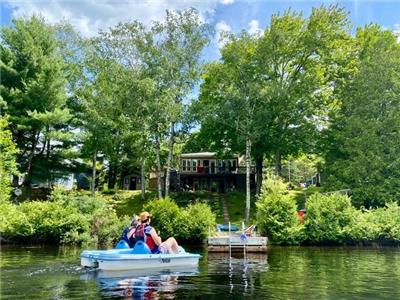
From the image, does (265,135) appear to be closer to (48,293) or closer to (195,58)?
(195,58)

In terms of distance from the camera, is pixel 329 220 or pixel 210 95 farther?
pixel 210 95

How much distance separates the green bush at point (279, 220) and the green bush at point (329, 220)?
2.81ft

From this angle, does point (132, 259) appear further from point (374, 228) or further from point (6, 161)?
point (374, 228)

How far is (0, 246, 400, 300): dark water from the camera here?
1397 centimetres

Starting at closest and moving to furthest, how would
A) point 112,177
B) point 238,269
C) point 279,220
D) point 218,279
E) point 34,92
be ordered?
point 218,279 → point 238,269 → point 279,220 → point 34,92 → point 112,177

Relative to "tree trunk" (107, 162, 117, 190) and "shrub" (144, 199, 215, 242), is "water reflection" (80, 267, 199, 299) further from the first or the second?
"tree trunk" (107, 162, 117, 190)

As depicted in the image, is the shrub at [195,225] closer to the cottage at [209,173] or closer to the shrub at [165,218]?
the shrub at [165,218]

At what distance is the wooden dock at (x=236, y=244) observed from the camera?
2798cm

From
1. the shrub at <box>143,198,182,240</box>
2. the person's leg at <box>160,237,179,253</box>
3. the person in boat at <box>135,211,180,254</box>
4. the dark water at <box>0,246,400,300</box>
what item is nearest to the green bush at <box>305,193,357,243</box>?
the dark water at <box>0,246,400,300</box>

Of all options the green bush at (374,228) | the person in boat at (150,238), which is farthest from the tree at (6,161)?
the green bush at (374,228)

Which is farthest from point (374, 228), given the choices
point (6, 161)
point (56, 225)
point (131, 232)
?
point (6, 161)

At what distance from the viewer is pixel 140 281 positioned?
16891 mm

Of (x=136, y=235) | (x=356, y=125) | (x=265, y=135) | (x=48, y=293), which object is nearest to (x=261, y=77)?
(x=265, y=135)

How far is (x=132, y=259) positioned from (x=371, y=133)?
28419 mm
